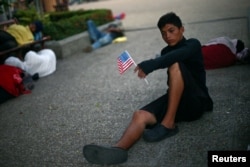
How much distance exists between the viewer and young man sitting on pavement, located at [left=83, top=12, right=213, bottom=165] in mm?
3414

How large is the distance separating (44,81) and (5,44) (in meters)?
1.28

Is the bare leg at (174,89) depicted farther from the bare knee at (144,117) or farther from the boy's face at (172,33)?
the boy's face at (172,33)

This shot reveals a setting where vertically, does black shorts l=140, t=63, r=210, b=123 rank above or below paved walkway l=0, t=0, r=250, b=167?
above

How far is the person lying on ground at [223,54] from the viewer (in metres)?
5.86

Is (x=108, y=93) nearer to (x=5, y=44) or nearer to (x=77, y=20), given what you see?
(x=5, y=44)

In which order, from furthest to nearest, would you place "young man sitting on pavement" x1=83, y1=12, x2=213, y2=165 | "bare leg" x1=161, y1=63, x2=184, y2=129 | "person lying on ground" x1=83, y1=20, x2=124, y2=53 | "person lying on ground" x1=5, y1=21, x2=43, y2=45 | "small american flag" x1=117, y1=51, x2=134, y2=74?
"person lying on ground" x1=83, y1=20, x2=124, y2=53
"person lying on ground" x1=5, y1=21, x2=43, y2=45
"small american flag" x1=117, y1=51, x2=134, y2=74
"bare leg" x1=161, y1=63, x2=184, y2=129
"young man sitting on pavement" x1=83, y1=12, x2=213, y2=165

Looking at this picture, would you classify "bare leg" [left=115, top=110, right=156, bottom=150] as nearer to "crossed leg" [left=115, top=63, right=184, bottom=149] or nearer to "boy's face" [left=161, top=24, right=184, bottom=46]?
"crossed leg" [left=115, top=63, right=184, bottom=149]

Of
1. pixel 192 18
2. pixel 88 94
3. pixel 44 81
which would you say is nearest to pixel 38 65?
pixel 44 81

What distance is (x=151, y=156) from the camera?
352cm

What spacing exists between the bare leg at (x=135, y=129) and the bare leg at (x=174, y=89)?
0.22m

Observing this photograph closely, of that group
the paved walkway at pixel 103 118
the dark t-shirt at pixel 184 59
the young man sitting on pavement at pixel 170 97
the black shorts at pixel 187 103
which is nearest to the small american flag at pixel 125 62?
the young man sitting on pavement at pixel 170 97

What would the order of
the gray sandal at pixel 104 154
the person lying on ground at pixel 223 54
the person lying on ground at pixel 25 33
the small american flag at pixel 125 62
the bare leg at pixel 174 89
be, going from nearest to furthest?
the gray sandal at pixel 104 154, the bare leg at pixel 174 89, the small american flag at pixel 125 62, the person lying on ground at pixel 223 54, the person lying on ground at pixel 25 33

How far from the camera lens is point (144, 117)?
11.9ft

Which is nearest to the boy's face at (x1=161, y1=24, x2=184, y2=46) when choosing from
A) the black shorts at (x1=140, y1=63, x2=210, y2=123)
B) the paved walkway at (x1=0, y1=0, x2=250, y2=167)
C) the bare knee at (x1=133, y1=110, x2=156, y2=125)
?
the black shorts at (x1=140, y1=63, x2=210, y2=123)
